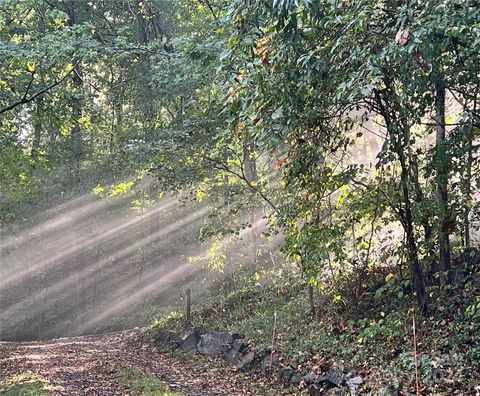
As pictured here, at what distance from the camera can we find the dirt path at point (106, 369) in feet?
30.9

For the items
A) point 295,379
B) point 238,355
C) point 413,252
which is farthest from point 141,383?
point 413,252

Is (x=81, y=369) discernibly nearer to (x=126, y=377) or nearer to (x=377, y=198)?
(x=126, y=377)

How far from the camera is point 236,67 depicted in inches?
278

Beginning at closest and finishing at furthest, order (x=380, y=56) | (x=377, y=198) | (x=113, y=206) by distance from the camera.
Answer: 1. (x=380, y=56)
2. (x=377, y=198)
3. (x=113, y=206)

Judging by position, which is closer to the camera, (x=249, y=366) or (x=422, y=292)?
(x=422, y=292)

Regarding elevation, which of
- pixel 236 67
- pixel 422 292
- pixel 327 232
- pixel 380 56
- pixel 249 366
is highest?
pixel 236 67

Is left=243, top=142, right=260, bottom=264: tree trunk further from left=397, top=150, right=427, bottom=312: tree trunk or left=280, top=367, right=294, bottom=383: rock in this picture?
left=397, top=150, right=427, bottom=312: tree trunk

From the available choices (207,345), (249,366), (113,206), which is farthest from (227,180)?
(113,206)

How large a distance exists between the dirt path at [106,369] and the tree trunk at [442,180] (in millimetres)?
4417

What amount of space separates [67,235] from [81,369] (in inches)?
722

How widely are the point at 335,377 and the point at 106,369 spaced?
19.0ft

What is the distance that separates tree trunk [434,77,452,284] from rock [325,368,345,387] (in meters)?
2.47

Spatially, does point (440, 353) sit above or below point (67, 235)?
below

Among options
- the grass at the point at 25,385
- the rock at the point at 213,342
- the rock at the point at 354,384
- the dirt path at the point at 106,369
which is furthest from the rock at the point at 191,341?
the rock at the point at 354,384
